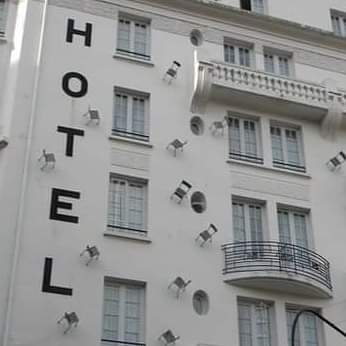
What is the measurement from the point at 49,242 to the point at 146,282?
3025 mm

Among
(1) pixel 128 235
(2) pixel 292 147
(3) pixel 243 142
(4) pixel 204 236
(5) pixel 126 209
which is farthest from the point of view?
(2) pixel 292 147

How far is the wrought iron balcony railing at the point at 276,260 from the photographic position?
74.1ft

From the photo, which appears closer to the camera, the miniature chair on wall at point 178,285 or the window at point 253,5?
the miniature chair on wall at point 178,285

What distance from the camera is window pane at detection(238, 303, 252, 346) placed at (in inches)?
858

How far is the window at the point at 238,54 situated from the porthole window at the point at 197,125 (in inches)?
142

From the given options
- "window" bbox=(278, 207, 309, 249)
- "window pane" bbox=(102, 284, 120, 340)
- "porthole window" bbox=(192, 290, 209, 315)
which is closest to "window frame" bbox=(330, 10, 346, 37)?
"window" bbox=(278, 207, 309, 249)

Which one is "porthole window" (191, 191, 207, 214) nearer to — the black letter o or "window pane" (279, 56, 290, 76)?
the black letter o

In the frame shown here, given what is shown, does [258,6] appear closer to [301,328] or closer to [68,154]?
[68,154]

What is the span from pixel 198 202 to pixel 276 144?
4.24m

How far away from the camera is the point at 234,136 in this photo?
1022 inches

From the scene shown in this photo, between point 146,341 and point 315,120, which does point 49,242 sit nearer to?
point 146,341

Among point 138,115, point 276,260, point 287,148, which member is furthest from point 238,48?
point 276,260

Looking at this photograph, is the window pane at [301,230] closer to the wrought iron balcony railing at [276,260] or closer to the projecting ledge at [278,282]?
the wrought iron balcony railing at [276,260]

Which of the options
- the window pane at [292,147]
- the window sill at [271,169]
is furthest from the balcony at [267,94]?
the window sill at [271,169]
